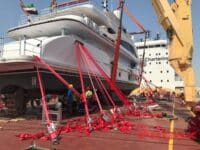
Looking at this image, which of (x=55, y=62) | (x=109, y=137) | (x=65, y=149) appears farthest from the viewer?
(x=55, y=62)

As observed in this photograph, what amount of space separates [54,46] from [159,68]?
124 feet

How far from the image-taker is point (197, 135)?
351 inches

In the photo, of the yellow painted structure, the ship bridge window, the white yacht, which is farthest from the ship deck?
the ship bridge window

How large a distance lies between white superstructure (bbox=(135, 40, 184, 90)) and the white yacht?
2762 cm

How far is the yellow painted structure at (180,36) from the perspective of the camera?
9.84 m

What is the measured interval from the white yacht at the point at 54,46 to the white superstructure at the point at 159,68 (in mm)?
27617

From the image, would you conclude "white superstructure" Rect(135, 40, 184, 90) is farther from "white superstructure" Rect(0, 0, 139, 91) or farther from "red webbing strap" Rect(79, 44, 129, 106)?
"red webbing strap" Rect(79, 44, 129, 106)

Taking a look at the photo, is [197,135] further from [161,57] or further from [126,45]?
[161,57]

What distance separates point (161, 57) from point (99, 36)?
33.4m

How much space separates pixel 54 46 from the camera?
1358 centimetres

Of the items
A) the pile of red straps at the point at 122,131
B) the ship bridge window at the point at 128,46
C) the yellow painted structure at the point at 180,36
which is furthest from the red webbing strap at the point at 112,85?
the ship bridge window at the point at 128,46

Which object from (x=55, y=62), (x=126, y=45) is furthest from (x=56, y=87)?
(x=126, y=45)

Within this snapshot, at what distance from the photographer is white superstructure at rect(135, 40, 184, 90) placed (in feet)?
158

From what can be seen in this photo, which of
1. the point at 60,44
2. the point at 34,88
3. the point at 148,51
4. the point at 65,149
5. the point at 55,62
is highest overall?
the point at 148,51
